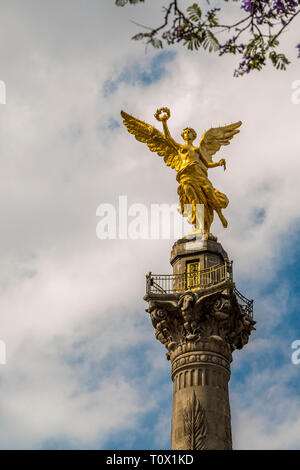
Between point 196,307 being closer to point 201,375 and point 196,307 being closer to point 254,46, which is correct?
point 201,375

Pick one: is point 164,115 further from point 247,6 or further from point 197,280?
point 247,6

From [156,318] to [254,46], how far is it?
23.0 metres

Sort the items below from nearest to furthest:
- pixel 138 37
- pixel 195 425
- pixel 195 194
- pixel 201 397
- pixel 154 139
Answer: pixel 138 37
pixel 195 425
pixel 201 397
pixel 195 194
pixel 154 139

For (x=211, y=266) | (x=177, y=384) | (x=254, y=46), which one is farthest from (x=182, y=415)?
(x=254, y=46)

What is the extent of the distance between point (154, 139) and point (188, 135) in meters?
1.80

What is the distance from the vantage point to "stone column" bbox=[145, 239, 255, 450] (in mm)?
32438

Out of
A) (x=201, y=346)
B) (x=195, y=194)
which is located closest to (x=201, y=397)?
(x=201, y=346)

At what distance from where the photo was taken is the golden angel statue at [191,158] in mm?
38219

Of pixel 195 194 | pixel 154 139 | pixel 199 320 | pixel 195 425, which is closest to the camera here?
pixel 195 425

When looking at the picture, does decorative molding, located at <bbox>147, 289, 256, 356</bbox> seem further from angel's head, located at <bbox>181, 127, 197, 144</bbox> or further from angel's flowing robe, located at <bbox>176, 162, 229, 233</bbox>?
angel's head, located at <bbox>181, 127, 197, 144</bbox>

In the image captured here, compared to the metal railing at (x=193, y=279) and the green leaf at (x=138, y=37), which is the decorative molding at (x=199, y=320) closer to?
the metal railing at (x=193, y=279)

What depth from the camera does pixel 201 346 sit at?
1345 inches

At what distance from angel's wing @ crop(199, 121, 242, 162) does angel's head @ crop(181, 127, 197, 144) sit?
45cm

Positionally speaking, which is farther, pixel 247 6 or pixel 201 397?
pixel 201 397
